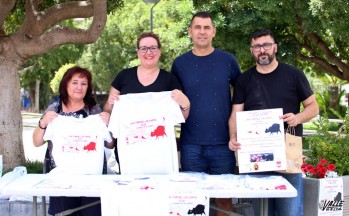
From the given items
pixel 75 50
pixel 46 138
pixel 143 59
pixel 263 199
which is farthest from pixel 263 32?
pixel 75 50

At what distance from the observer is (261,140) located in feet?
14.3

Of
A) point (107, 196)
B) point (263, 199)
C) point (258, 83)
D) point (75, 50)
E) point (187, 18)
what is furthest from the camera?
point (75, 50)

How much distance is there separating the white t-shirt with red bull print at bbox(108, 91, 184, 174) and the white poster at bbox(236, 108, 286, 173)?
2.04 feet

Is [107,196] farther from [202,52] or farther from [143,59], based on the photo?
[202,52]

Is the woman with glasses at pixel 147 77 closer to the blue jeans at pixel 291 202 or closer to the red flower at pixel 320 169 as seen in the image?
the blue jeans at pixel 291 202

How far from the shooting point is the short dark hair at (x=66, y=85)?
15.5 ft

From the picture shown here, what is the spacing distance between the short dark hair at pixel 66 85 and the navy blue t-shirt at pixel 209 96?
3.08ft

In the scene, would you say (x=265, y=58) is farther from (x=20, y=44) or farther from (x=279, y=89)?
(x=20, y=44)

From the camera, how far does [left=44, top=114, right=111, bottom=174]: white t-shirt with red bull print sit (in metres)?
4.57

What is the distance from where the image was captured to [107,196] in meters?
3.75

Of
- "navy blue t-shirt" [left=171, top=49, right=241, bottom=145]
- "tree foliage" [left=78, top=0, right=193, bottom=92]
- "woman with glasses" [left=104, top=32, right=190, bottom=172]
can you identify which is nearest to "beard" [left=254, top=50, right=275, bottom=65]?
"navy blue t-shirt" [left=171, top=49, right=241, bottom=145]

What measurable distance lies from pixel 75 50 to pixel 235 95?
29591 millimetres

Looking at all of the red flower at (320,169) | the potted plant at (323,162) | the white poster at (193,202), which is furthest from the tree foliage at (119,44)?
the white poster at (193,202)

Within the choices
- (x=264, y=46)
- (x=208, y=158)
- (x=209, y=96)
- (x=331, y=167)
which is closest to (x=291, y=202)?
(x=331, y=167)
